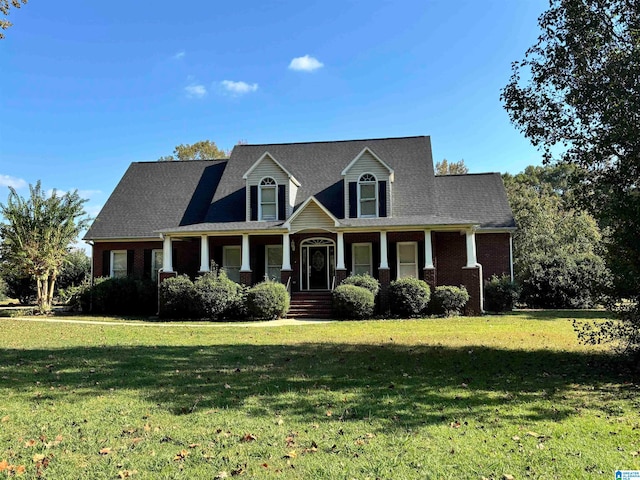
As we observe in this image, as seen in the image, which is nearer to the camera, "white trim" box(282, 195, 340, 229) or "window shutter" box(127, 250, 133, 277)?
"white trim" box(282, 195, 340, 229)

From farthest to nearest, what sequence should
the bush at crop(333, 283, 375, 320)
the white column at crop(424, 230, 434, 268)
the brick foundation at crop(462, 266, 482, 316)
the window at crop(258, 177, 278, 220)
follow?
1. the window at crop(258, 177, 278, 220)
2. the white column at crop(424, 230, 434, 268)
3. the brick foundation at crop(462, 266, 482, 316)
4. the bush at crop(333, 283, 375, 320)

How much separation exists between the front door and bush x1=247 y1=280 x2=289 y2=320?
380cm

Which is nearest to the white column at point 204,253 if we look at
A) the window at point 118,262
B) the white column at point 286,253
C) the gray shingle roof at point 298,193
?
the gray shingle roof at point 298,193

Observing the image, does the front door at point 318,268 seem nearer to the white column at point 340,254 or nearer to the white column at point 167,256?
the white column at point 340,254

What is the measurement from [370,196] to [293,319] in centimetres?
675

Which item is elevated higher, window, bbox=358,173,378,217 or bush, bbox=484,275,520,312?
window, bbox=358,173,378,217

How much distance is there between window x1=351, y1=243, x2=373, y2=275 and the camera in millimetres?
22156

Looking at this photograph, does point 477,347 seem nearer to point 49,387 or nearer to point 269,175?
point 49,387

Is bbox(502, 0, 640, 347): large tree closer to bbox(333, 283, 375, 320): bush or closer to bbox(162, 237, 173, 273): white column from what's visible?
bbox(333, 283, 375, 320): bush

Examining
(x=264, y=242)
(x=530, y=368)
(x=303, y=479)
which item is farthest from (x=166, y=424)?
(x=264, y=242)

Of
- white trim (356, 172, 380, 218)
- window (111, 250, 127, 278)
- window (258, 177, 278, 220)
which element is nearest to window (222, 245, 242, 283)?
window (258, 177, 278, 220)

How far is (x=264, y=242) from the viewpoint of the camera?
22.7 metres

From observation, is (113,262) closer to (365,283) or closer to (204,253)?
(204,253)

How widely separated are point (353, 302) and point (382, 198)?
583cm
